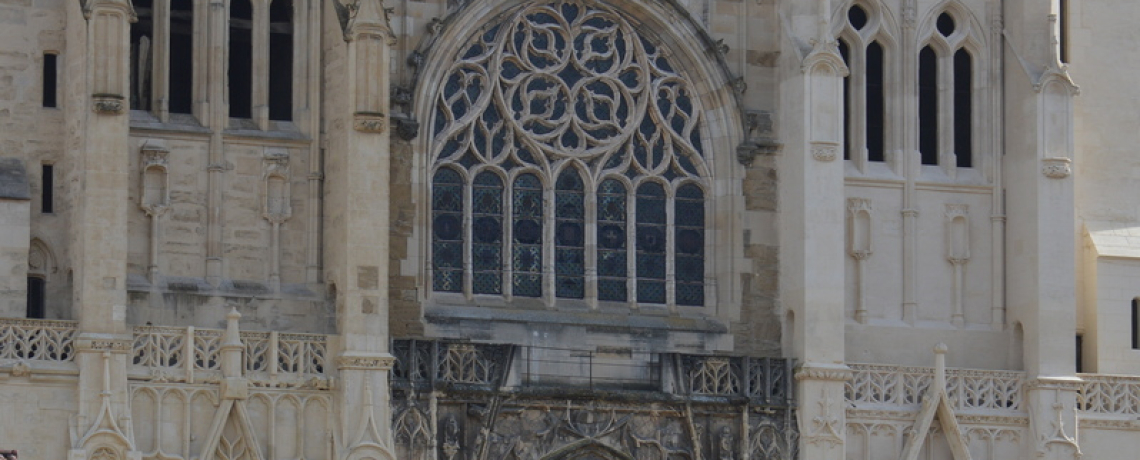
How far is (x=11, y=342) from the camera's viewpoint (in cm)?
3503

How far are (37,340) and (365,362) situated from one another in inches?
152

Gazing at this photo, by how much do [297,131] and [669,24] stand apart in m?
5.34

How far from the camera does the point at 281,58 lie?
38.6 m

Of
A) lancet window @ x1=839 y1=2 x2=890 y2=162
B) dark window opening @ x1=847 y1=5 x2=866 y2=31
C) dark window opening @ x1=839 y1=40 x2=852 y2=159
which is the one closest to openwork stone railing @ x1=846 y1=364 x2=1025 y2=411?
lancet window @ x1=839 y1=2 x2=890 y2=162

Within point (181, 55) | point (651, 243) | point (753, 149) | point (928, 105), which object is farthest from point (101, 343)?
point (928, 105)

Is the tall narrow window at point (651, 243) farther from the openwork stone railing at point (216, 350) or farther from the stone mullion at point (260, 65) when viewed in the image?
the stone mullion at point (260, 65)

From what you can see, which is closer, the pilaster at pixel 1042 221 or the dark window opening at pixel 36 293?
the dark window opening at pixel 36 293

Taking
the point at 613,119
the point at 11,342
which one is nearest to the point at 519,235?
the point at 613,119

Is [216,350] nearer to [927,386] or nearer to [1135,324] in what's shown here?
[927,386]

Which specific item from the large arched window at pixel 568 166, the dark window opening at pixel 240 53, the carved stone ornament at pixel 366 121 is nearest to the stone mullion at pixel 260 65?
the dark window opening at pixel 240 53

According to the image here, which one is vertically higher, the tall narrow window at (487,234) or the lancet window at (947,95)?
the lancet window at (947,95)

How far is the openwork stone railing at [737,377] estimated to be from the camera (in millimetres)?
38875

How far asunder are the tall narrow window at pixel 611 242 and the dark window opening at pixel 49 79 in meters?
7.18

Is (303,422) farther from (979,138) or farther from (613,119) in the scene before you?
(979,138)
